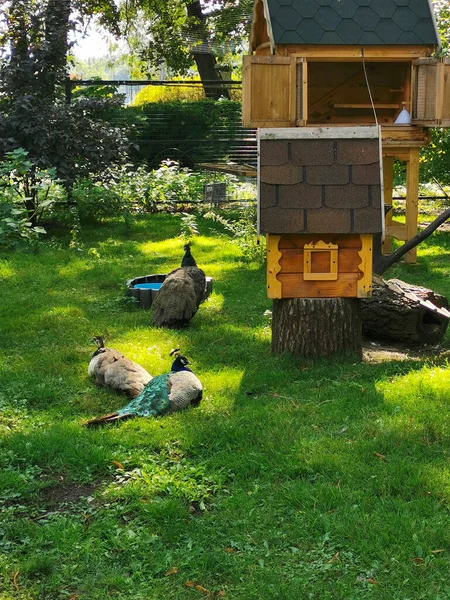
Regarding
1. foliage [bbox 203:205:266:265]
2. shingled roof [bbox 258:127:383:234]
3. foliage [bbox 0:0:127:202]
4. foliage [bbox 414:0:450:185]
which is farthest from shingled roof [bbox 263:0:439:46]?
foliage [bbox 0:0:127:202]

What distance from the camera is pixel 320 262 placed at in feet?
21.9

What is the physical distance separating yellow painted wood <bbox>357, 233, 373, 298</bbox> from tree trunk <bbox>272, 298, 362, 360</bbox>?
5.9 inches

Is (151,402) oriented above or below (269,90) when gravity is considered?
below

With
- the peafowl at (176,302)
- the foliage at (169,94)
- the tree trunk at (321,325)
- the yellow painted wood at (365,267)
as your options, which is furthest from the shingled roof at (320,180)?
the foliage at (169,94)

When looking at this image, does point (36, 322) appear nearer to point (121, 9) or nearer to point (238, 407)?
point (238, 407)

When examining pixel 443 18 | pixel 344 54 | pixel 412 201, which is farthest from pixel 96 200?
pixel 443 18

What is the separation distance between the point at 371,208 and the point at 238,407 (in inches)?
79.2

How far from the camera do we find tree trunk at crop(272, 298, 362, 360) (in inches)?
264

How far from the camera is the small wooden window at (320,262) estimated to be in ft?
21.7

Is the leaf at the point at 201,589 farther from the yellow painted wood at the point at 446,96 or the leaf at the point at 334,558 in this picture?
the yellow painted wood at the point at 446,96

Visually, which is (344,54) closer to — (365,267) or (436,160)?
(436,160)

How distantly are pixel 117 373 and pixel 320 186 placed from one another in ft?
7.36

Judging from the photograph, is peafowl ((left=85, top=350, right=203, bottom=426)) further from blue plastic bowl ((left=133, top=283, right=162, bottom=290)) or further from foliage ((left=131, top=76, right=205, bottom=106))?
foliage ((left=131, top=76, right=205, bottom=106))

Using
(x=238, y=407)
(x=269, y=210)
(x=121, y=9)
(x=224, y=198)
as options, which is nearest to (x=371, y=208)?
(x=269, y=210)
